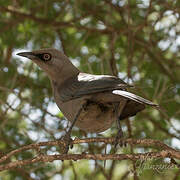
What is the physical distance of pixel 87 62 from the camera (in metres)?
6.84

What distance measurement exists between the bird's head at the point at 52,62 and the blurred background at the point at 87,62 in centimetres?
104

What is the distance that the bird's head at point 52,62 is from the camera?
223 inches

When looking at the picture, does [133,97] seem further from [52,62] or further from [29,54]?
[29,54]

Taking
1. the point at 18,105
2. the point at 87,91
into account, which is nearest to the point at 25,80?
the point at 18,105

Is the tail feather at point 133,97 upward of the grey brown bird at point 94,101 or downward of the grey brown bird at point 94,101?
upward

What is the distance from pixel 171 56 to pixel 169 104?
7.02ft

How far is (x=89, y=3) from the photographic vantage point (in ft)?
26.5

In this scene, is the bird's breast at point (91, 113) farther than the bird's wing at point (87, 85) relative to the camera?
Yes

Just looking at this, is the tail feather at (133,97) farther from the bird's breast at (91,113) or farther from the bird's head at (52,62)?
the bird's head at (52,62)

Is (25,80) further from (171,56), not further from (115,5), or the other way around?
(171,56)

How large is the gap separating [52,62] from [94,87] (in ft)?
4.23

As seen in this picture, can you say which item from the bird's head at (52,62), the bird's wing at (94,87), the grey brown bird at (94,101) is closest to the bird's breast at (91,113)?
the grey brown bird at (94,101)

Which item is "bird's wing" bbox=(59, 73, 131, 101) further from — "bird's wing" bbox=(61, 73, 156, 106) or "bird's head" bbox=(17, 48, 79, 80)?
"bird's head" bbox=(17, 48, 79, 80)

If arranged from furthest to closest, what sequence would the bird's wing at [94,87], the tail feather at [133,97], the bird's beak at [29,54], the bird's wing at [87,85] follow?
the bird's beak at [29,54] < the bird's wing at [87,85] < the bird's wing at [94,87] < the tail feather at [133,97]
